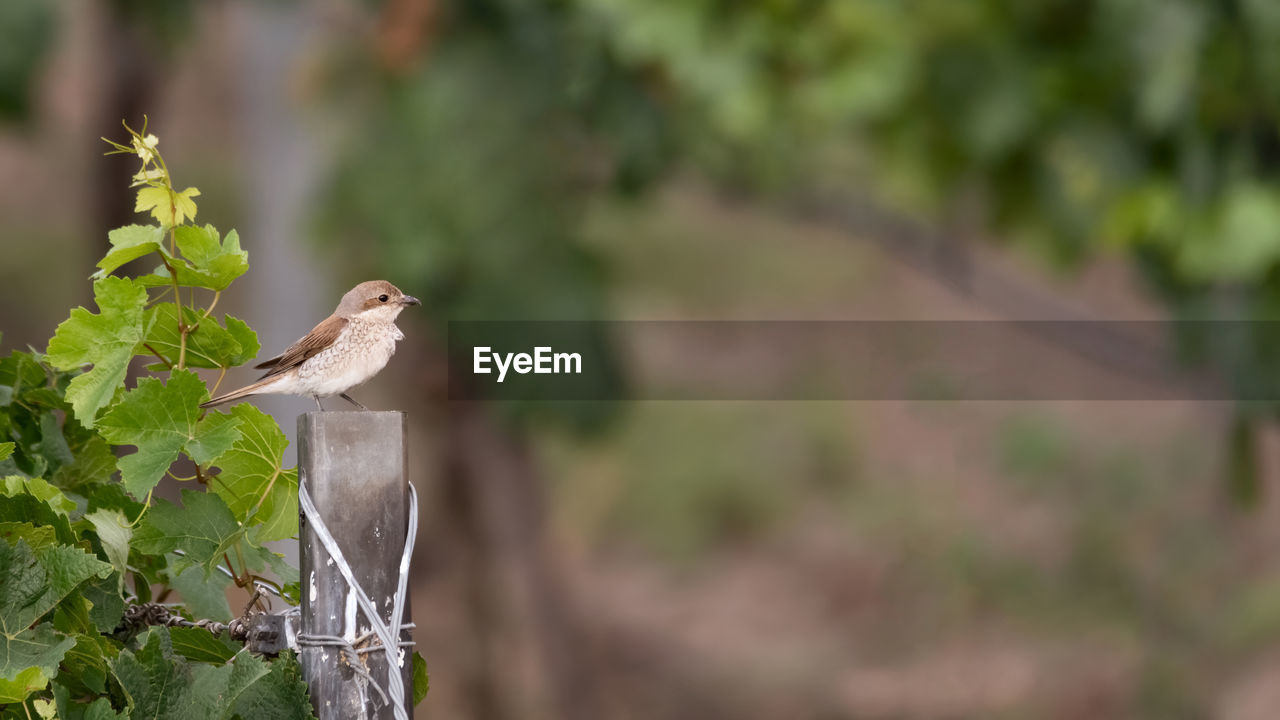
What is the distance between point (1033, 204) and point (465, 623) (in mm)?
3998

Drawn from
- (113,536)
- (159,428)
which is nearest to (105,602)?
(113,536)

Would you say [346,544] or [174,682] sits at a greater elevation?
[346,544]

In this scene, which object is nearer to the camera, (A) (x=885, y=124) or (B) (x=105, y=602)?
(B) (x=105, y=602)

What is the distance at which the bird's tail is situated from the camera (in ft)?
3.84

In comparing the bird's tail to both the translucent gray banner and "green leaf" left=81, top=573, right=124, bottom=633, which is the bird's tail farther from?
the translucent gray banner

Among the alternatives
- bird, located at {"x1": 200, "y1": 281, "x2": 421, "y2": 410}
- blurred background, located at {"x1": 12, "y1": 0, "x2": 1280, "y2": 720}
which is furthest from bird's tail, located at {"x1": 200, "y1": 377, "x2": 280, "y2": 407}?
blurred background, located at {"x1": 12, "y1": 0, "x2": 1280, "y2": 720}

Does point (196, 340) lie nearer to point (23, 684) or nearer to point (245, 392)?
point (245, 392)

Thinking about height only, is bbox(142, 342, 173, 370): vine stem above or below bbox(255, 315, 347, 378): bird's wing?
below

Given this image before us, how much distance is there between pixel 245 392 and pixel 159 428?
81 mm

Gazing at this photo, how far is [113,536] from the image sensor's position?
1153 mm

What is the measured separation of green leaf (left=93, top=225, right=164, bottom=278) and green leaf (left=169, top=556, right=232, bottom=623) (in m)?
0.30

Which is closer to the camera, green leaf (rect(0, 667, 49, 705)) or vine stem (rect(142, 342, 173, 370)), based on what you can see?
green leaf (rect(0, 667, 49, 705))

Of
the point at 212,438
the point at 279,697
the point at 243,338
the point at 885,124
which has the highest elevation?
the point at 885,124

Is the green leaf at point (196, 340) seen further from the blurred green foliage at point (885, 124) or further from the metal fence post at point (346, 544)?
the blurred green foliage at point (885, 124)
